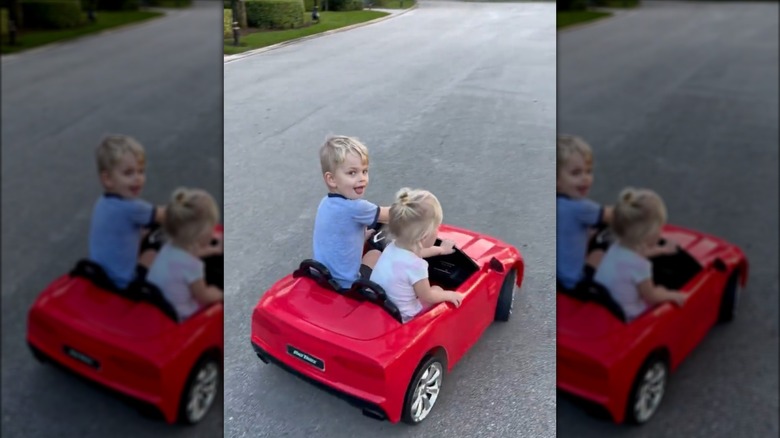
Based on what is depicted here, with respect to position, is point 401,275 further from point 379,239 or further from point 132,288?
point 132,288

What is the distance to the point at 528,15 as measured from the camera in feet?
1.04

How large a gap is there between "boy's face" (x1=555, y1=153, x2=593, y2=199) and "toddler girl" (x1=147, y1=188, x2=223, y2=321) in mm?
175

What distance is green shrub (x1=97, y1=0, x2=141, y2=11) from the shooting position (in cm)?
168

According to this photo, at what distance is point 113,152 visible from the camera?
49cm

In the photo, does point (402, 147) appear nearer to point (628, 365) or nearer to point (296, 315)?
point (296, 315)

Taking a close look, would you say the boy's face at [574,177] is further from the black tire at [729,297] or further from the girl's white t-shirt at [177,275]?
the black tire at [729,297]

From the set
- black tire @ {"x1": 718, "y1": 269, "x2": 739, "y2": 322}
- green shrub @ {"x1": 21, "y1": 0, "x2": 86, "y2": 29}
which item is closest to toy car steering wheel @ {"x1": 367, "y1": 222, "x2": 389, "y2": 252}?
black tire @ {"x1": 718, "y1": 269, "x2": 739, "y2": 322}

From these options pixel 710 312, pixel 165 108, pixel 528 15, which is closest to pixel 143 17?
pixel 165 108

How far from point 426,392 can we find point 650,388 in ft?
1.47

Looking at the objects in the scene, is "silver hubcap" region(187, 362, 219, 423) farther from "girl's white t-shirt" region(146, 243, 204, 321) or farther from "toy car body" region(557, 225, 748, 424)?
"toy car body" region(557, 225, 748, 424)

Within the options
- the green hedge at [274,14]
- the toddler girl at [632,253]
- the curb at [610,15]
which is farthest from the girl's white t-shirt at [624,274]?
the curb at [610,15]

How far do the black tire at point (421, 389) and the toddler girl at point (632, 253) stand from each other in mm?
122

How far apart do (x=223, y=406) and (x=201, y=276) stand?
0.09 meters

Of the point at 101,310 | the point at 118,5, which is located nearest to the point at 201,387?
the point at 101,310
